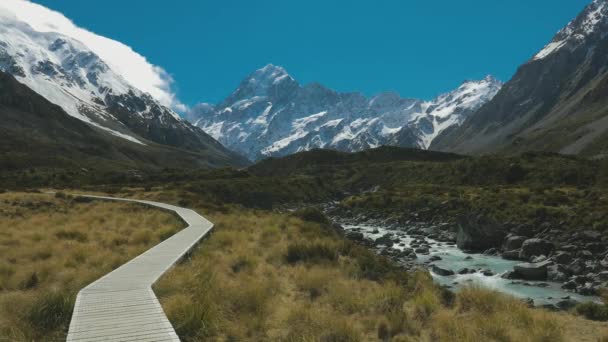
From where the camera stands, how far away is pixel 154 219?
32.1 meters

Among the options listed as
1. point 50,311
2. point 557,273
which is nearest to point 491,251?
point 557,273

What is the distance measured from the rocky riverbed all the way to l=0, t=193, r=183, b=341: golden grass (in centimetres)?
1245

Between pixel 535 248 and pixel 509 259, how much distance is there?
6.01 feet

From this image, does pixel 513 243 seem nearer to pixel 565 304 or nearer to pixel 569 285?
pixel 569 285

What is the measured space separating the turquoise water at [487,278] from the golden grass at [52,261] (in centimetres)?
1205

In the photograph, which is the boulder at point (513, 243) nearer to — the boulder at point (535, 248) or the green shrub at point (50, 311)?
the boulder at point (535, 248)

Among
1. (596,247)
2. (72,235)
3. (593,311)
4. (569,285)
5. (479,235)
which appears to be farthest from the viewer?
Answer: (479,235)

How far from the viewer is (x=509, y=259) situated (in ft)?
92.1

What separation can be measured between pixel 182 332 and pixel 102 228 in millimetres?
19964

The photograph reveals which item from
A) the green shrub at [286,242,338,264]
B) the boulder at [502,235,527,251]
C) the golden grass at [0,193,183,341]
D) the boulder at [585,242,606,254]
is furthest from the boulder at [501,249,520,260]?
the golden grass at [0,193,183,341]

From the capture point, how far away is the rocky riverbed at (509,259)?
19.4 m

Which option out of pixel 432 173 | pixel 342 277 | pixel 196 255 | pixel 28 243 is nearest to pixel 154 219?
pixel 28 243

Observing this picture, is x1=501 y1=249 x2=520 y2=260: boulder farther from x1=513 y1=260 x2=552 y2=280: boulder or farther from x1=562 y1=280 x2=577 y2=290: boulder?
x1=562 y1=280 x2=577 y2=290: boulder

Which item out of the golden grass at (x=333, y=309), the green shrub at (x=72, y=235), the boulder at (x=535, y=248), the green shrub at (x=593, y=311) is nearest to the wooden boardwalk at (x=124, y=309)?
the golden grass at (x=333, y=309)
